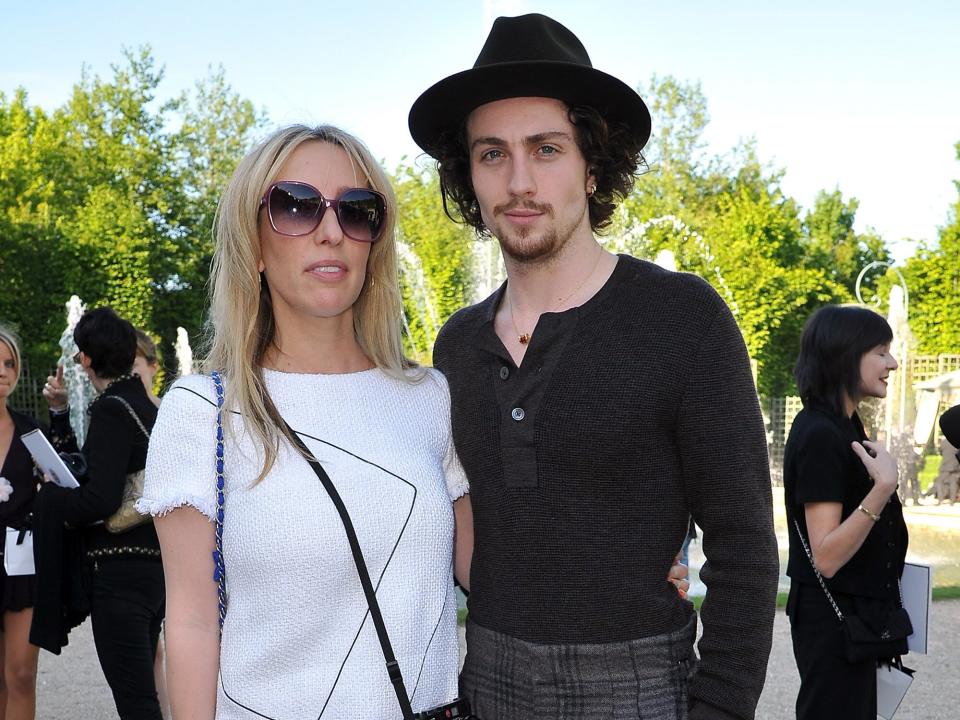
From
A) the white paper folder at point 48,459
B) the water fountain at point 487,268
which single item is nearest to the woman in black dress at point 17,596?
the white paper folder at point 48,459

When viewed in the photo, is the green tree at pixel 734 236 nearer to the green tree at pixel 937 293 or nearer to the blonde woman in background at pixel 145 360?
the green tree at pixel 937 293

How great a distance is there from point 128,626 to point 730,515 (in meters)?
3.47

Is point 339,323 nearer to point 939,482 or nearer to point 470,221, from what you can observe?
point 470,221

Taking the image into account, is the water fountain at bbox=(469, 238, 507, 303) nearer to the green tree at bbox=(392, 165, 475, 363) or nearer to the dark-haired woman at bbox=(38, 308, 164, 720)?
the green tree at bbox=(392, 165, 475, 363)

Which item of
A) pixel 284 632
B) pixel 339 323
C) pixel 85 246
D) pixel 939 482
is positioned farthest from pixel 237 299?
pixel 85 246

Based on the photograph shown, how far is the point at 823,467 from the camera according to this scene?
4062 millimetres

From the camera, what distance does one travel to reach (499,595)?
7.39 feet

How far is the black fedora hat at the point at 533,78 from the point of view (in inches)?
95.0

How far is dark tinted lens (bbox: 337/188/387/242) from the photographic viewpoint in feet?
7.60

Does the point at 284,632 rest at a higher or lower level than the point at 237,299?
lower

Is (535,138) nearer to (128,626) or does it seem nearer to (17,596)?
(128,626)

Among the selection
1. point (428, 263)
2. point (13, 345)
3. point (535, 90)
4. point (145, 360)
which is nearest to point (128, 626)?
point (145, 360)

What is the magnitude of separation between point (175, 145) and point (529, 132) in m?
32.0

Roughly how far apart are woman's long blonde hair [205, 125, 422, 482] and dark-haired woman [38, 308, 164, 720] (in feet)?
7.91
